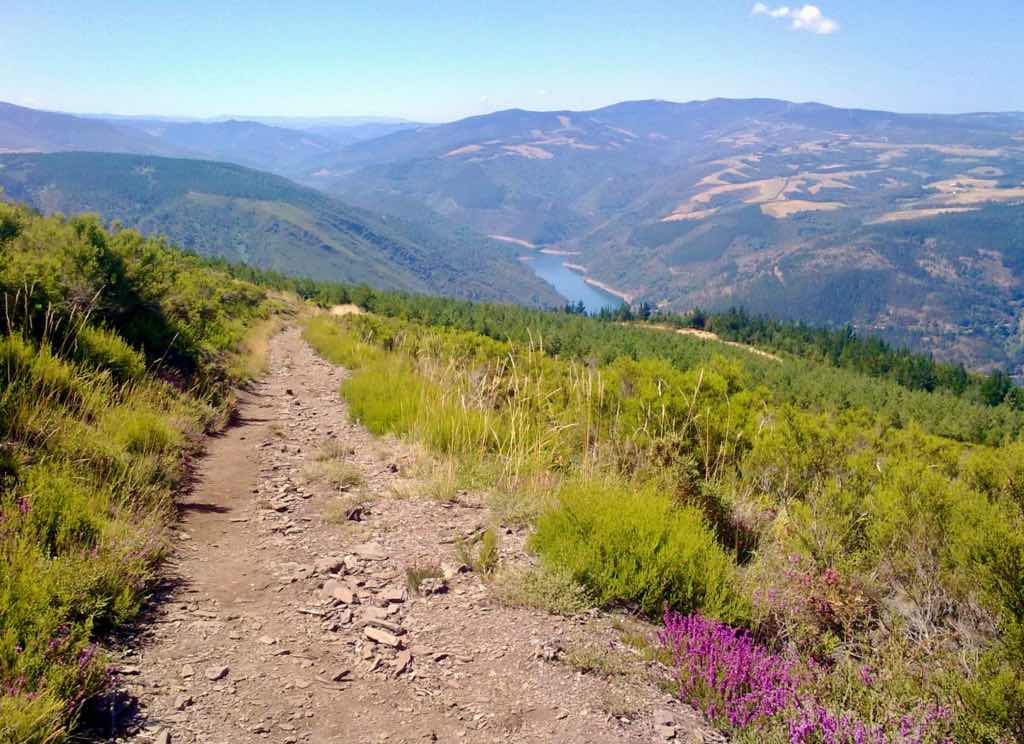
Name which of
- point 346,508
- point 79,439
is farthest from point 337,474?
point 79,439

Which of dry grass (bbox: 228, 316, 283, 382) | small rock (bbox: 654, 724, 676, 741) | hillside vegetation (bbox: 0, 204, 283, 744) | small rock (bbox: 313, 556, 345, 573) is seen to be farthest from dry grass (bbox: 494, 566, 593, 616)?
dry grass (bbox: 228, 316, 283, 382)

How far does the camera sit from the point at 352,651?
3.35 meters

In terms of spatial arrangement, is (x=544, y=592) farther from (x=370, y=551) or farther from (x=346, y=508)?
(x=346, y=508)

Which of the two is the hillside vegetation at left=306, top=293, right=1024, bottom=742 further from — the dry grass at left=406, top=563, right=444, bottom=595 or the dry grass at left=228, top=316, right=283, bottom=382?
the dry grass at left=228, top=316, right=283, bottom=382

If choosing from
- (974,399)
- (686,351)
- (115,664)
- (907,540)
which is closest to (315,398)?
(115,664)

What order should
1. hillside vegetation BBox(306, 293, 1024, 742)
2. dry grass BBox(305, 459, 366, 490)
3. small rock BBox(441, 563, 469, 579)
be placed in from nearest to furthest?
hillside vegetation BBox(306, 293, 1024, 742), small rock BBox(441, 563, 469, 579), dry grass BBox(305, 459, 366, 490)

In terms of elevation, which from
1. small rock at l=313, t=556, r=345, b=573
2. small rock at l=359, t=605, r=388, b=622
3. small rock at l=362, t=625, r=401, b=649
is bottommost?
small rock at l=313, t=556, r=345, b=573

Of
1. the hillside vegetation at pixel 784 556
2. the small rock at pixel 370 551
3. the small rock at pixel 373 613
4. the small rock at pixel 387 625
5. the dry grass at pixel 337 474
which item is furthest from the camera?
the dry grass at pixel 337 474

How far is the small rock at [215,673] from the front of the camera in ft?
9.61

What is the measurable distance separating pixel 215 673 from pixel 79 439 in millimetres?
2895

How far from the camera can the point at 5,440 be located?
14.1 ft

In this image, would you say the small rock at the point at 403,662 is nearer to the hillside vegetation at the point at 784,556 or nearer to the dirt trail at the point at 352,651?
the dirt trail at the point at 352,651

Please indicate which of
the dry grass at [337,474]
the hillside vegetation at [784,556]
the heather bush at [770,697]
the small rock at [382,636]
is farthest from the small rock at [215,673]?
the dry grass at [337,474]

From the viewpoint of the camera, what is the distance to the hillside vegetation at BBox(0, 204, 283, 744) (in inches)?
A: 102
